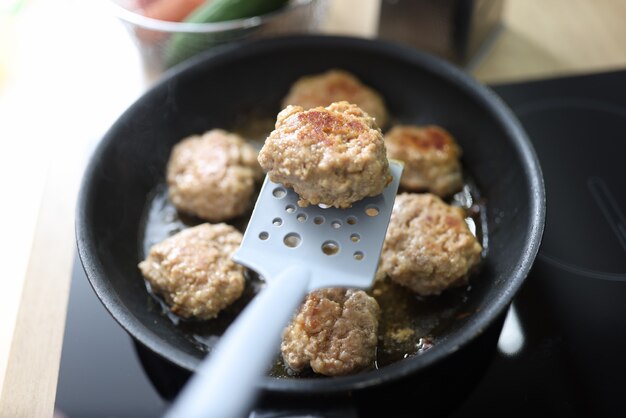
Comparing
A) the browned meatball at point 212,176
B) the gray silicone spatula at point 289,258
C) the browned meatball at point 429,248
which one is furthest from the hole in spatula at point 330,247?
the browned meatball at point 212,176

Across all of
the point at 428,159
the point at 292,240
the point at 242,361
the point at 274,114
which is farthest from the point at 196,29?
the point at 242,361

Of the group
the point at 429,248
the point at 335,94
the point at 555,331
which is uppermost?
the point at 335,94

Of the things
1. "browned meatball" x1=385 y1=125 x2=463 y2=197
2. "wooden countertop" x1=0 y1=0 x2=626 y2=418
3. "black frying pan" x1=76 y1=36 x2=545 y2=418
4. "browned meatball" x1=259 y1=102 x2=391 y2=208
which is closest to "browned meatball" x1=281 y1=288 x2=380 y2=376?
"black frying pan" x1=76 y1=36 x2=545 y2=418

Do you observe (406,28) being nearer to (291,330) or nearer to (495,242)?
(495,242)

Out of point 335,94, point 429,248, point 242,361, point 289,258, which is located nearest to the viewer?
point 242,361

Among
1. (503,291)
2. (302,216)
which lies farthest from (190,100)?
(503,291)

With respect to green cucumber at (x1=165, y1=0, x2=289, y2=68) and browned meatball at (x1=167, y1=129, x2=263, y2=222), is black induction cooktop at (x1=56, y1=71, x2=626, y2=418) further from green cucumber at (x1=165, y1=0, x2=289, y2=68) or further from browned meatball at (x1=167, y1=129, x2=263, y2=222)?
green cucumber at (x1=165, y1=0, x2=289, y2=68)

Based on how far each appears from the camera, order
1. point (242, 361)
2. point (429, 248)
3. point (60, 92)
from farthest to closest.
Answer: point (60, 92), point (429, 248), point (242, 361)

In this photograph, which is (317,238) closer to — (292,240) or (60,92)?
(292,240)

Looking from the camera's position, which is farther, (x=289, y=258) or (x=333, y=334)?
(x=333, y=334)
